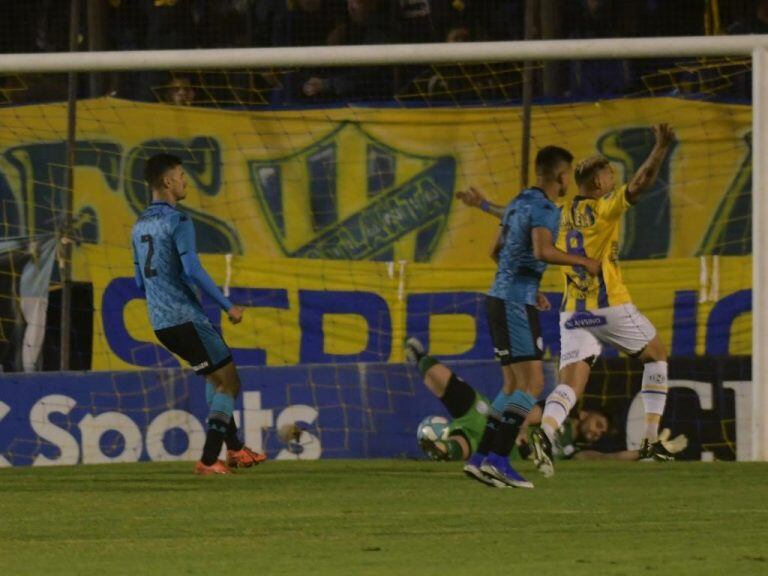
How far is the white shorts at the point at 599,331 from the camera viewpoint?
10383mm

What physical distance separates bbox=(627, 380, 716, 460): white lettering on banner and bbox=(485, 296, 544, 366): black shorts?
2404 mm

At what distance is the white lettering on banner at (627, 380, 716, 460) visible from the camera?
11961 millimetres

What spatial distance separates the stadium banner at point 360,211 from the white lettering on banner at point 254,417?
0.93m

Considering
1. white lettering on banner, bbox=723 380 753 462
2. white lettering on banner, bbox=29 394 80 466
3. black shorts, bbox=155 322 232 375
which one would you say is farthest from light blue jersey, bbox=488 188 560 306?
white lettering on banner, bbox=29 394 80 466

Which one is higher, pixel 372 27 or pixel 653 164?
pixel 372 27

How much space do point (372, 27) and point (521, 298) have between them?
5.26m

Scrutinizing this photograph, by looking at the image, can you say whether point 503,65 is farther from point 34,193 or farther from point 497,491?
point 497,491

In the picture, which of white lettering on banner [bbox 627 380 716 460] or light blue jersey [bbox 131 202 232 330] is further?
white lettering on banner [bbox 627 380 716 460]

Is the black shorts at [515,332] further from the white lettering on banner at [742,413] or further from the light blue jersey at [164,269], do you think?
the white lettering on banner at [742,413]

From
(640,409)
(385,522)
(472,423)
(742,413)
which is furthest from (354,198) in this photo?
(385,522)

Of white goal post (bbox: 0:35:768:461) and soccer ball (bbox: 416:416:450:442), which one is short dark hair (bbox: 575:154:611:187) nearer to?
white goal post (bbox: 0:35:768:461)

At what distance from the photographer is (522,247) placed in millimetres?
9766

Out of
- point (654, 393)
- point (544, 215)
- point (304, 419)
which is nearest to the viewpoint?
point (544, 215)

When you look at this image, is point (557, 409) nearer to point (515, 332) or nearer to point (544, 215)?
point (515, 332)
